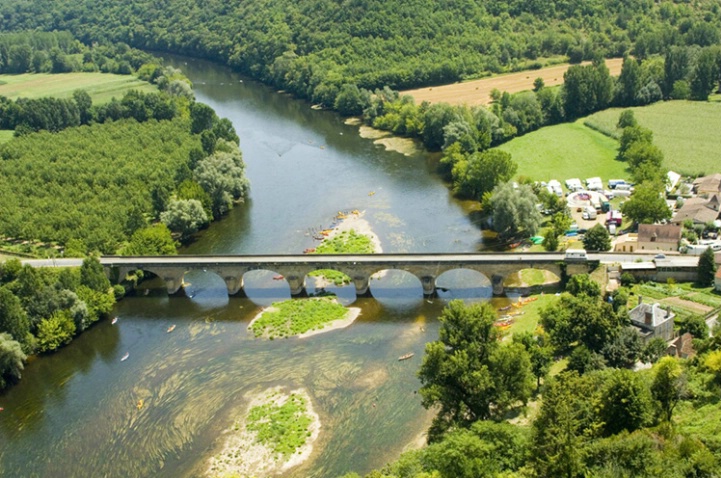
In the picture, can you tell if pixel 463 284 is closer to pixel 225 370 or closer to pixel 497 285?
pixel 497 285

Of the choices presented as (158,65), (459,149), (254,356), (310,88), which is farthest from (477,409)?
(158,65)

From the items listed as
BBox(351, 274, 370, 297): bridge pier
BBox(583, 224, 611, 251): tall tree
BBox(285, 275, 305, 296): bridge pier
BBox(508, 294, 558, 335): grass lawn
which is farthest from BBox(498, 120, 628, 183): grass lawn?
BBox(285, 275, 305, 296): bridge pier

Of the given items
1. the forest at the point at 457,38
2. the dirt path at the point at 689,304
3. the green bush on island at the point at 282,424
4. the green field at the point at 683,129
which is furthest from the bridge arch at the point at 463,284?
the forest at the point at 457,38

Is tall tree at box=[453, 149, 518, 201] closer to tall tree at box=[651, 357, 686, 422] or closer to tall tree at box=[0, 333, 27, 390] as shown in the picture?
tall tree at box=[651, 357, 686, 422]

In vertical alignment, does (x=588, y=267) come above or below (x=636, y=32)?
below

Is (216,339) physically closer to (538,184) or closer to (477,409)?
(477,409)

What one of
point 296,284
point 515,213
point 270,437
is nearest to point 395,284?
point 296,284
